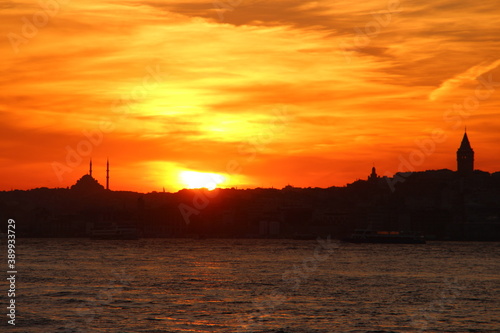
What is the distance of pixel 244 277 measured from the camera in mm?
73938

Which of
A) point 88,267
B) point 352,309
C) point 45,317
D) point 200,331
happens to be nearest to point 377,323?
point 352,309

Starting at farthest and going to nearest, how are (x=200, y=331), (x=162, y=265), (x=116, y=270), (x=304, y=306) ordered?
(x=162, y=265) → (x=116, y=270) → (x=304, y=306) → (x=200, y=331)

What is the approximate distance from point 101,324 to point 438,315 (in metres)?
19.4

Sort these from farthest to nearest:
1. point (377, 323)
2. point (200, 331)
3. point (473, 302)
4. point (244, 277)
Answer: point (244, 277) < point (473, 302) < point (377, 323) < point (200, 331)

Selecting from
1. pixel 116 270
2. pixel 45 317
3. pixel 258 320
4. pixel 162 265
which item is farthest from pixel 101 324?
pixel 162 265

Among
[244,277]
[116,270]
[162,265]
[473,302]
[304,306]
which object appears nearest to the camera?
[304,306]

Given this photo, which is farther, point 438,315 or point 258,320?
point 438,315

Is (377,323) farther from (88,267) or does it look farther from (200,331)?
(88,267)

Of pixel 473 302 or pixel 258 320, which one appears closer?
pixel 258 320

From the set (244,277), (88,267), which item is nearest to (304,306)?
(244,277)

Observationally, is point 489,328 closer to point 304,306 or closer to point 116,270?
point 304,306

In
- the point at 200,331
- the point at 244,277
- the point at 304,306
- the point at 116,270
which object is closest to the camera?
the point at 200,331

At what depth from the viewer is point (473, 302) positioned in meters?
53.9

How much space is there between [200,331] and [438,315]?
594 inches
